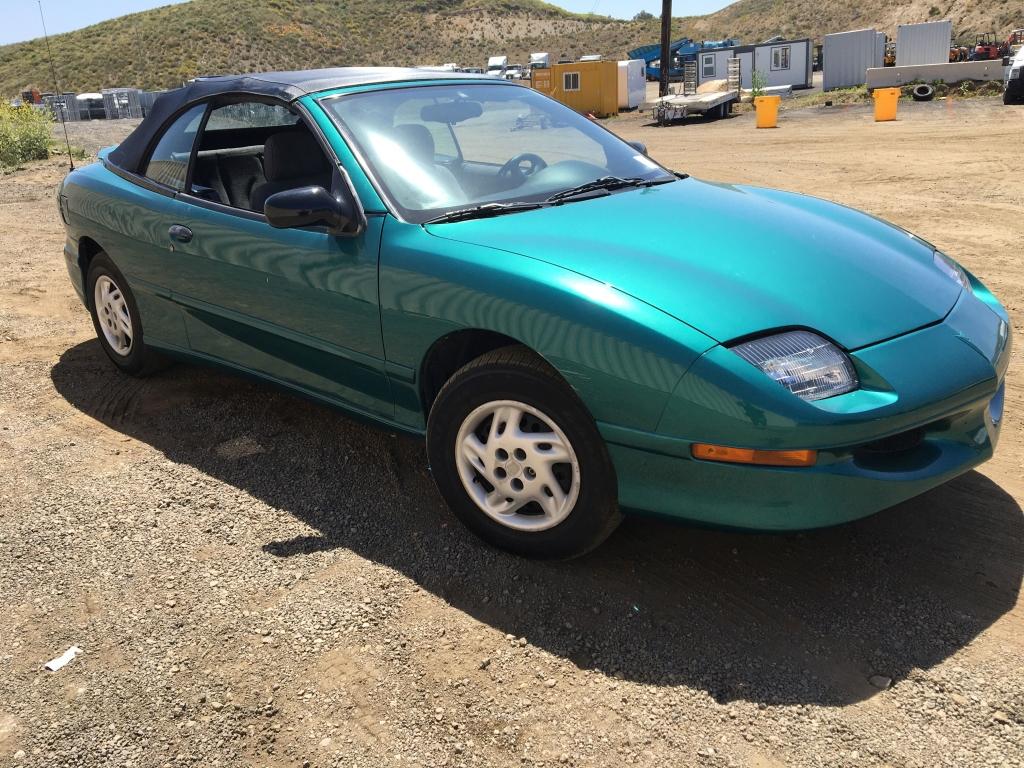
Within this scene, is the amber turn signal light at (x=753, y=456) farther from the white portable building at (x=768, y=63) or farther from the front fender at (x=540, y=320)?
the white portable building at (x=768, y=63)

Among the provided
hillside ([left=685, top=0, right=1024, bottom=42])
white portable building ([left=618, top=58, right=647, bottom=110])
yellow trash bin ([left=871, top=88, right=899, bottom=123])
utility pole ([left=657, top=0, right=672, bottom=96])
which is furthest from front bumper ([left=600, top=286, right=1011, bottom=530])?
hillside ([left=685, top=0, right=1024, bottom=42])

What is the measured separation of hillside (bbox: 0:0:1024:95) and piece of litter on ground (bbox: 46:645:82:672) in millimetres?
70965

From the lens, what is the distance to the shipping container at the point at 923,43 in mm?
34281

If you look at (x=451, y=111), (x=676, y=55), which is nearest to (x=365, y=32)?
(x=676, y=55)

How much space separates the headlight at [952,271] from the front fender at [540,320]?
52.1 inches

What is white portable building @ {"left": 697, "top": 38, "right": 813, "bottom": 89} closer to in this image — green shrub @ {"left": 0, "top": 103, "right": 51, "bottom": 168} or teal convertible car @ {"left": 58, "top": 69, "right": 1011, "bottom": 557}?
green shrub @ {"left": 0, "top": 103, "right": 51, "bottom": 168}

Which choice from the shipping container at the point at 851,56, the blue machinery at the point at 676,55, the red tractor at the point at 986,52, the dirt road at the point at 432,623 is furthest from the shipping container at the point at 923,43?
the dirt road at the point at 432,623

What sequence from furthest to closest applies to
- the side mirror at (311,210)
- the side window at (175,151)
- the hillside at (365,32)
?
the hillside at (365,32) → the side window at (175,151) → the side mirror at (311,210)

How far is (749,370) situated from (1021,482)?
67.8 inches

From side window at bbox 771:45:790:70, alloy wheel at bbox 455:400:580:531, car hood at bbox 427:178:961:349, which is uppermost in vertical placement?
side window at bbox 771:45:790:70

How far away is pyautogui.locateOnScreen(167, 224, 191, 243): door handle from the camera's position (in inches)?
161

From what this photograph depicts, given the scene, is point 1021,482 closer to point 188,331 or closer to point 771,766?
point 771,766

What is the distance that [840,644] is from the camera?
2.68 meters

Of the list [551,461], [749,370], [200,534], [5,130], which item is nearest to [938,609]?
[749,370]
